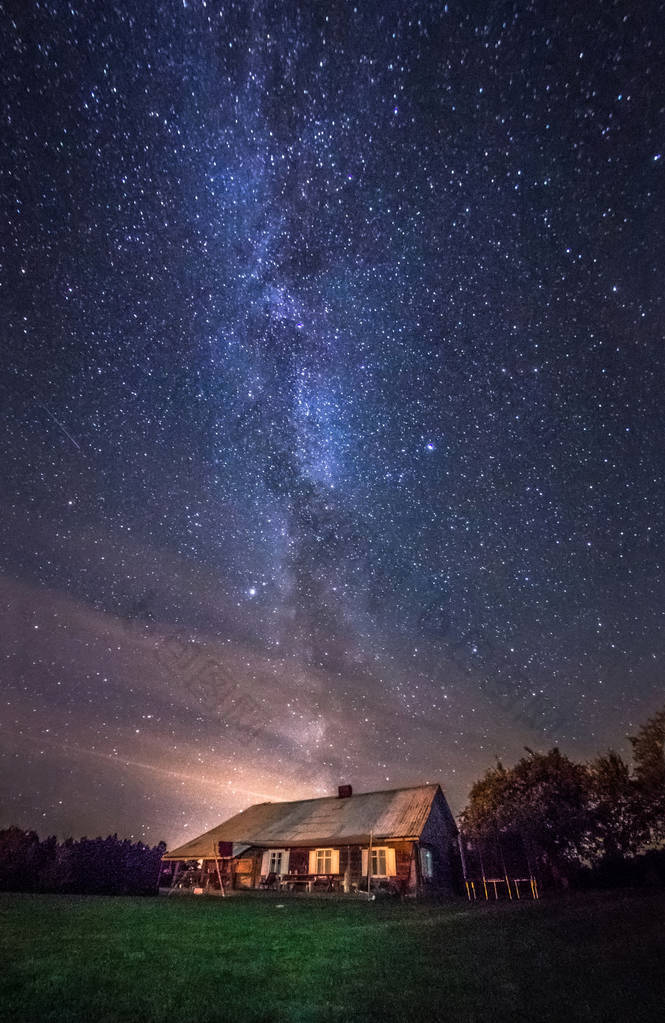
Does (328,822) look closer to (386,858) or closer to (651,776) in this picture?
(386,858)

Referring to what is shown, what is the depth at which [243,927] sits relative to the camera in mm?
13445

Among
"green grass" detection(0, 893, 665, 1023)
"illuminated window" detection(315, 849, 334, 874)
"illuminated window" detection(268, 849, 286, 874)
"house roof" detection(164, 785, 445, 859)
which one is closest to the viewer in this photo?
"green grass" detection(0, 893, 665, 1023)

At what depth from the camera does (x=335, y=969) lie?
8.62 m

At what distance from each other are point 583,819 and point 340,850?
12.6m

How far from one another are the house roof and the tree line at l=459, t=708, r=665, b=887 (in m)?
3.45

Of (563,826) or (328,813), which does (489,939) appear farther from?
Answer: (328,813)

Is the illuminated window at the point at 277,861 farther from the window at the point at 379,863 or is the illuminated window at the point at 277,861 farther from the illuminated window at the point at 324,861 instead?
the window at the point at 379,863

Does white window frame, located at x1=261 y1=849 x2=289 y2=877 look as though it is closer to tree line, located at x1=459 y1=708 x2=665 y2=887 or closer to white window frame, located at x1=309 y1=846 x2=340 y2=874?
white window frame, located at x1=309 y1=846 x2=340 y2=874

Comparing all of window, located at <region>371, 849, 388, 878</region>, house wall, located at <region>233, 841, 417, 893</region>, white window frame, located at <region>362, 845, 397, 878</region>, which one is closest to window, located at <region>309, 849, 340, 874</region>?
house wall, located at <region>233, 841, 417, 893</region>

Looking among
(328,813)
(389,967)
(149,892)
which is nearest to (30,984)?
(389,967)

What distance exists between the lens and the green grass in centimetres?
644

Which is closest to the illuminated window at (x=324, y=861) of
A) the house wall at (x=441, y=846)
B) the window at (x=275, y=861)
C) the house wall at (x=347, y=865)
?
the house wall at (x=347, y=865)

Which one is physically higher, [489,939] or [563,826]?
[563,826]

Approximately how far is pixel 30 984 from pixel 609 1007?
7.78 m
